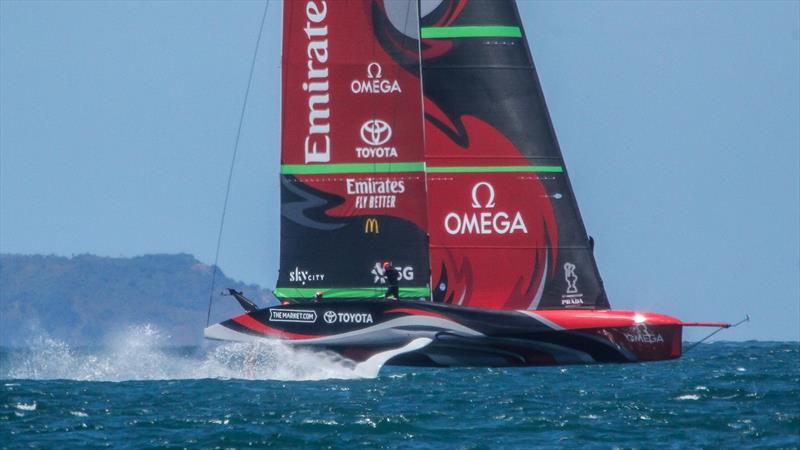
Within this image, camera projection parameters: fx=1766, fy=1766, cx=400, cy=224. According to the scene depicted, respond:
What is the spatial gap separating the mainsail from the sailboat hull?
0.97 meters

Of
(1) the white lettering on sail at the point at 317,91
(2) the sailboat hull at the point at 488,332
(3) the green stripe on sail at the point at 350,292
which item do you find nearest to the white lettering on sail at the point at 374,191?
(1) the white lettering on sail at the point at 317,91

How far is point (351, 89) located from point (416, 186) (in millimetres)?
2010

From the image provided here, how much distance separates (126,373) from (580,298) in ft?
32.2

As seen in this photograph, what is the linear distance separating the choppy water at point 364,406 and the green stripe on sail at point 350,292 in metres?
1.19

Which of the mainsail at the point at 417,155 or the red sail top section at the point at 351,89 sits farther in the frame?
the red sail top section at the point at 351,89

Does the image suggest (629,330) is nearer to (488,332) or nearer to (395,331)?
(488,332)

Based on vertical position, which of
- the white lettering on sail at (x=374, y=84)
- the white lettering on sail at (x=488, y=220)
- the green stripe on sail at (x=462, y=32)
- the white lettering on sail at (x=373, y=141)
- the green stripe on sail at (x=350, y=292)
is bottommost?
the green stripe on sail at (x=350, y=292)

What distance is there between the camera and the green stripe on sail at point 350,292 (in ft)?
98.9

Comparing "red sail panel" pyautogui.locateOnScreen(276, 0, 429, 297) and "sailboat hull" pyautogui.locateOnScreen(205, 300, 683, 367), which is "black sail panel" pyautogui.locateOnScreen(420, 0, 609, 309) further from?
"sailboat hull" pyautogui.locateOnScreen(205, 300, 683, 367)

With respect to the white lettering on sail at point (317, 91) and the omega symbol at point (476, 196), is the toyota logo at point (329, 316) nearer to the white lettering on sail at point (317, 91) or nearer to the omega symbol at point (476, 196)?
the white lettering on sail at point (317, 91)

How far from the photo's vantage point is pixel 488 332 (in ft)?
94.6

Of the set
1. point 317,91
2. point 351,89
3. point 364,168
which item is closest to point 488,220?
point 364,168

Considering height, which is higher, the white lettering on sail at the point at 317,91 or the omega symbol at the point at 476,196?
the white lettering on sail at the point at 317,91

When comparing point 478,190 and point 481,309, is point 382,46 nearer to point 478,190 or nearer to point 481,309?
point 478,190
